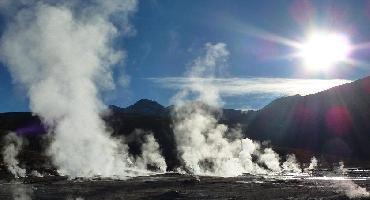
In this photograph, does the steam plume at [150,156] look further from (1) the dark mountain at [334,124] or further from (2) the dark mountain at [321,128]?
(1) the dark mountain at [334,124]

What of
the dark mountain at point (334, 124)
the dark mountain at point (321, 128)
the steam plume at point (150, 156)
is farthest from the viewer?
the dark mountain at point (334, 124)

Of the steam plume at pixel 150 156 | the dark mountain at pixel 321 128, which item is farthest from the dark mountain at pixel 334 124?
the steam plume at pixel 150 156

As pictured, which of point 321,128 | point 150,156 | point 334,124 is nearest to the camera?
point 150,156

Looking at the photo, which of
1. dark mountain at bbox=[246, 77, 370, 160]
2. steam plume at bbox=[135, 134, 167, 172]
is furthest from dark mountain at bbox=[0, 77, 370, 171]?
steam plume at bbox=[135, 134, 167, 172]

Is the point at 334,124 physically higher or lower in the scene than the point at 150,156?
higher

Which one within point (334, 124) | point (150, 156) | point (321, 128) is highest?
point (334, 124)

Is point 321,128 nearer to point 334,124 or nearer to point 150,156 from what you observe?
point 334,124

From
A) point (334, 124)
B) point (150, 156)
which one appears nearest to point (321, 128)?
point (334, 124)

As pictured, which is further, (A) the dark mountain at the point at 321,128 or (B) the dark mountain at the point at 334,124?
(B) the dark mountain at the point at 334,124

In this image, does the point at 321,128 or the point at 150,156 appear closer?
the point at 150,156

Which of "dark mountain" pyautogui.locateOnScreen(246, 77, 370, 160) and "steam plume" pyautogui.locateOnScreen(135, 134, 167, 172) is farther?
"dark mountain" pyautogui.locateOnScreen(246, 77, 370, 160)

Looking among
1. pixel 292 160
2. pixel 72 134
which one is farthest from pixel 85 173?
pixel 292 160

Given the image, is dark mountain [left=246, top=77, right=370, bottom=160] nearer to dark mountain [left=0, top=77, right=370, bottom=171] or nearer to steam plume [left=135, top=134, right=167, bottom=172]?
dark mountain [left=0, top=77, right=370, bottom=171]

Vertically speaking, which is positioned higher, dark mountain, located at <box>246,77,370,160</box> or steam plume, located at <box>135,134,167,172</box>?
dark mountain, located at <box>246,77,370,160</box>
